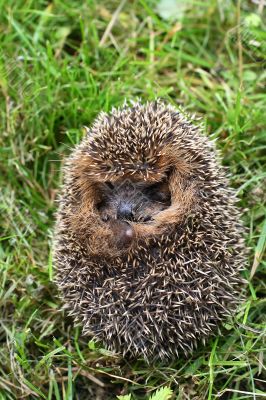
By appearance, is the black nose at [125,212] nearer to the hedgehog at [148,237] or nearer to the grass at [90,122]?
the hedgehog at [148,237]

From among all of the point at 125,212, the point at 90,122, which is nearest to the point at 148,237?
the point at 125,212

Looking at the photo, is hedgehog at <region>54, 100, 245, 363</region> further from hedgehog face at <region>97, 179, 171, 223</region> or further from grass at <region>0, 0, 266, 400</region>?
grass at <region>0, 0, 266, 400</region>

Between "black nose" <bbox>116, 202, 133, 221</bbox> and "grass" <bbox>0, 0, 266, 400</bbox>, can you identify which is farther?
"grass" <bbox>0, 0, 266, 400</bbox>

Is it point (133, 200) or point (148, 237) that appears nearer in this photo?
point (148, 237)

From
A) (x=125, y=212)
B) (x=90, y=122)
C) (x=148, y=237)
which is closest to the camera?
(x=148, y=237)

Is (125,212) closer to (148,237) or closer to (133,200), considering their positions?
(133,200)

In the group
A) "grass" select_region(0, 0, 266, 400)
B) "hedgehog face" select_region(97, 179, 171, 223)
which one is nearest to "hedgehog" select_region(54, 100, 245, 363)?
"hedgehog face" select_region(97, 179, 171, 223)
